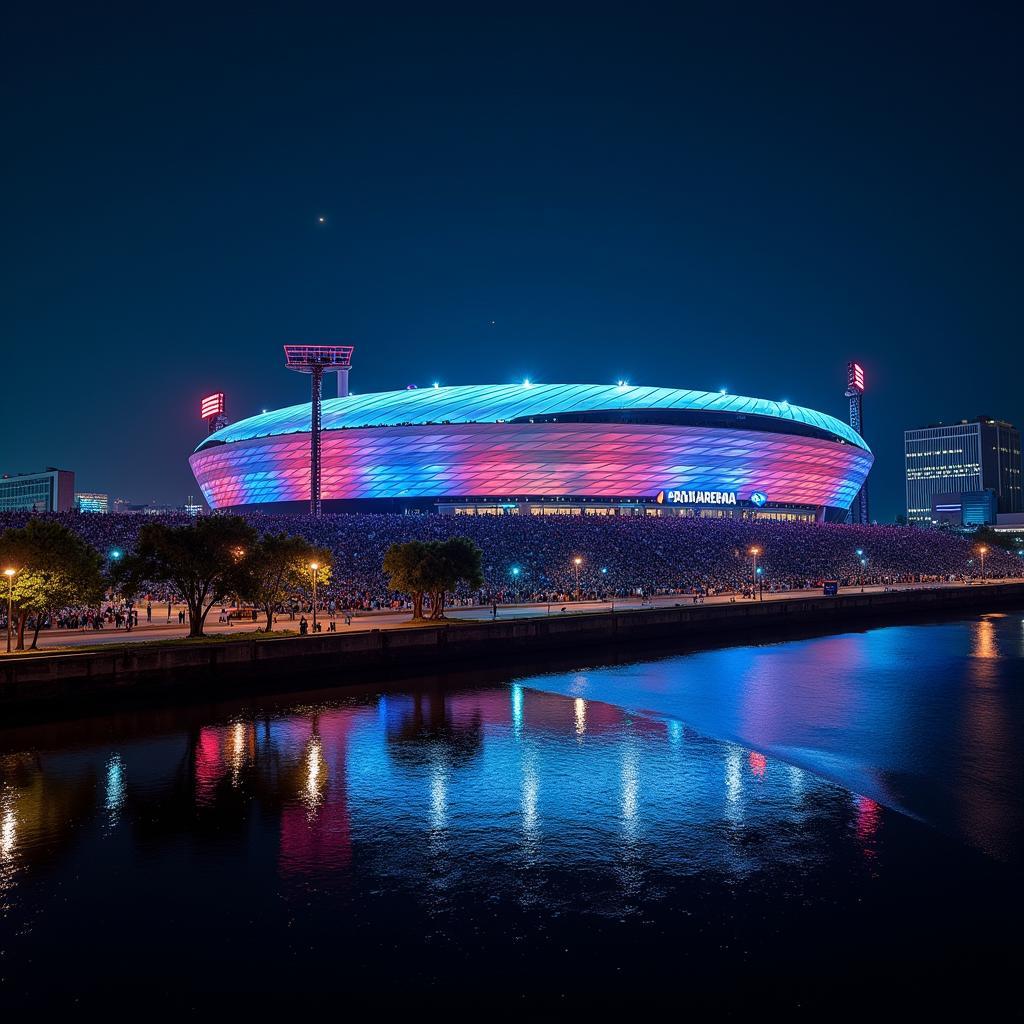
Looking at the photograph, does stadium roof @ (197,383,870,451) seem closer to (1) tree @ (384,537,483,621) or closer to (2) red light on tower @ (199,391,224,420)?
(2) red light on tower @ (199,391,224,420)

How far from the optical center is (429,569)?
43250mm

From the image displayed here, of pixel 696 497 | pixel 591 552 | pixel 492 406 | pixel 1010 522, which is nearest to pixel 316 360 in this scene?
pixel 492 406

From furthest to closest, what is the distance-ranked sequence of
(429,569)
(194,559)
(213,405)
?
(213,405)
(429,569)
(194,559)

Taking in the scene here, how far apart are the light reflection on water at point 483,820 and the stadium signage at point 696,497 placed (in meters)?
64.7

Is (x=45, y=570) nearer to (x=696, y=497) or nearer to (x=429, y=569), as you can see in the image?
(x=429, y=569)

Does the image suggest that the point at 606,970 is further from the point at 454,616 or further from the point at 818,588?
the point at 818,588

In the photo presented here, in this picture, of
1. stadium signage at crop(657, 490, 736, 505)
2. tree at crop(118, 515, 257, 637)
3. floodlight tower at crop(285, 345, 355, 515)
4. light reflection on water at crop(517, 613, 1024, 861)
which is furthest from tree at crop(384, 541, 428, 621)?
stadium signage at crop(657, 490, 736, 505)

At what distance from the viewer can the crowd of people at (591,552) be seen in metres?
52.7

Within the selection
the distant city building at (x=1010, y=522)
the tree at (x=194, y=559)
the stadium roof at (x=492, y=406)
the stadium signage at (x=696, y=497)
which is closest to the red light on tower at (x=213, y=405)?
the stadium roof at (x=492, y=406)

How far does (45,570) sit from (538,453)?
63.6 metres

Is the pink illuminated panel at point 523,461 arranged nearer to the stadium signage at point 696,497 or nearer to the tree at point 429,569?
the stadium signage at point 696,497

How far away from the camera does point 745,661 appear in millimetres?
41094

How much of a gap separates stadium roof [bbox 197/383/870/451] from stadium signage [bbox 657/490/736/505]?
984 centimetres

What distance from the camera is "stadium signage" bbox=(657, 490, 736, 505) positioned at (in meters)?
95.1
